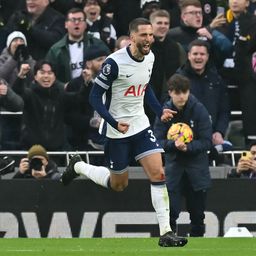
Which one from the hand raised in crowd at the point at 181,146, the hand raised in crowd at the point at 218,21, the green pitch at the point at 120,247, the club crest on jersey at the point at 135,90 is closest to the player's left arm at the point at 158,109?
the club crest on jersey at the point at 135,90

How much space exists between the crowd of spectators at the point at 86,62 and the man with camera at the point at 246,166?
0.76 meters

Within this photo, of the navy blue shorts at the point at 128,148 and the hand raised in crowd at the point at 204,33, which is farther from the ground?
the hand raised in crowd at the point at 204,33

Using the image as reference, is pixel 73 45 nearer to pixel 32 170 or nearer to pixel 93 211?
pixel 32 170

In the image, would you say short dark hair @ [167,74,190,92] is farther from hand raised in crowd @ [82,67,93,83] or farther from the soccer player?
hand raised in crowd @ [82,67,93,83]

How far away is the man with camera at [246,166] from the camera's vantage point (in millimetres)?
15125

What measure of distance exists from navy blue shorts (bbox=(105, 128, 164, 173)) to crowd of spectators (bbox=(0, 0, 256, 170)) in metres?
3.42

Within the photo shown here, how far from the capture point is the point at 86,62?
16.1m

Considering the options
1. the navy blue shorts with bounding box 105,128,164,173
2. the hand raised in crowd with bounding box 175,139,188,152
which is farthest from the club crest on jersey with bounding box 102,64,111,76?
the hand raised in crowd with bounding box 175,139,188,152

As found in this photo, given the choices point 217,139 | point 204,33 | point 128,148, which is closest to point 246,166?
point 217,139

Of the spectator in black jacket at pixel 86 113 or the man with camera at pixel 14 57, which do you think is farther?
the man with camera at pixel 14 57

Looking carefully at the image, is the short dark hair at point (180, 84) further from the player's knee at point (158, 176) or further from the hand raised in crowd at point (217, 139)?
the player's knee at point (158, 176)

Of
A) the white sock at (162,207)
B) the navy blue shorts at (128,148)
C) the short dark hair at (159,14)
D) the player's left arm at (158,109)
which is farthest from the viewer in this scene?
the short dark hair at (159,14)

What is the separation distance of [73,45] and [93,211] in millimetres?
2770

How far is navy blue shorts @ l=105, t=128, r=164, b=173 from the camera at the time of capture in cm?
1217
